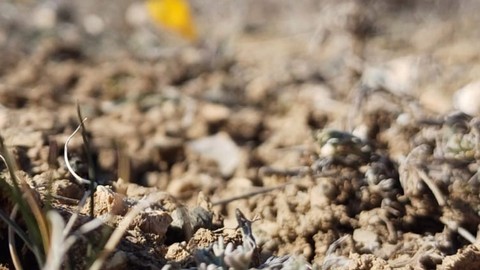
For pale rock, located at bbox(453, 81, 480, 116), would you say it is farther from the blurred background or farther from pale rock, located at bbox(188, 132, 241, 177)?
pale rock, located at bbox(188, 132, 241, 177)

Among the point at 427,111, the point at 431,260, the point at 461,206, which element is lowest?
the point at 431,260

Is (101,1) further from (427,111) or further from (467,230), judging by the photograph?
(467,230)

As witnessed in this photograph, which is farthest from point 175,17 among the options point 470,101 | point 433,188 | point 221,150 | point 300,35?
point 433,188

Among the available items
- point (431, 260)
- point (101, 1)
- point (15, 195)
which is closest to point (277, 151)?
point (431, 260)

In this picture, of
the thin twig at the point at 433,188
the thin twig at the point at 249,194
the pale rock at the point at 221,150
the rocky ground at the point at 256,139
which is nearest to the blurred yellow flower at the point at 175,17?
the rocky ground at the point at 256,139

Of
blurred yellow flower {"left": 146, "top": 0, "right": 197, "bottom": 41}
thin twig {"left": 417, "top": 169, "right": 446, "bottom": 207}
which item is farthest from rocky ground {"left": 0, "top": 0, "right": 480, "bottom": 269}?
blurred yellow flower {"left": 146, "top": 0, "right": 197, "bottom": 41}

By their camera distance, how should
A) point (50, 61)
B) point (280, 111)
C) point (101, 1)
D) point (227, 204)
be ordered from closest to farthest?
point (227, 204) < point (280, 111) < point (50, 61) < point (101, 1)

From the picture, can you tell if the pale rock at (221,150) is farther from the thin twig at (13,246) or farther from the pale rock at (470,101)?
the thin twig at (13,246)
